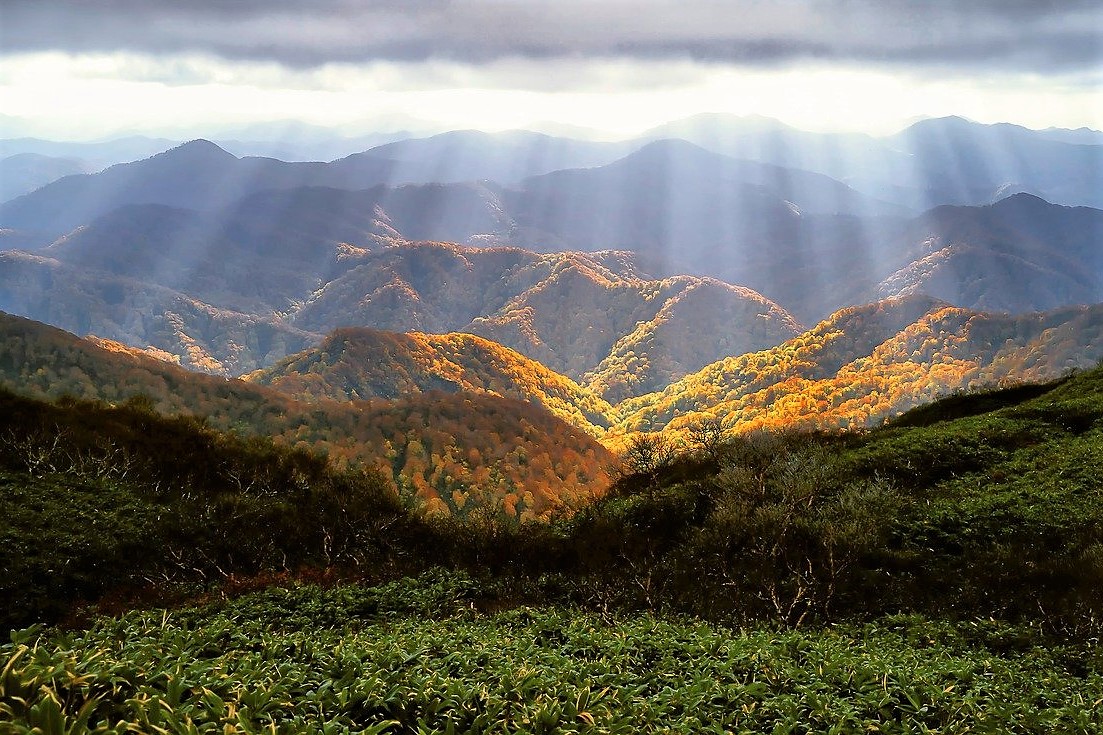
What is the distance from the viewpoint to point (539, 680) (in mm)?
5777

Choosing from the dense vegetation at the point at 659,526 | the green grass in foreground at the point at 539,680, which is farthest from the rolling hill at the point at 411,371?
the green grass in foreground at the point at 539,680

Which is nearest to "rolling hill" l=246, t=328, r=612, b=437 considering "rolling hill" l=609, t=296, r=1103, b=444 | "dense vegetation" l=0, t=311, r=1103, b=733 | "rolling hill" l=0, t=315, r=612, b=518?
"rolling hill" l=609, t=296, r=1103, b=444

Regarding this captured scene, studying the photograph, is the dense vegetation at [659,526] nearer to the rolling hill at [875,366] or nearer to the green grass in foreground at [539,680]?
the green grass in foreground at [539,680]

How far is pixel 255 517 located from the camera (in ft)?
52.7

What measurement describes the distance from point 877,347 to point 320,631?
192114 mm

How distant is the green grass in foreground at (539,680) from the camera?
4.34m

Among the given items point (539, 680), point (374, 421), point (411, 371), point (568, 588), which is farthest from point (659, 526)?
point (411, 371)

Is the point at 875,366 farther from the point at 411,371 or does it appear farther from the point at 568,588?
the point at 568,588

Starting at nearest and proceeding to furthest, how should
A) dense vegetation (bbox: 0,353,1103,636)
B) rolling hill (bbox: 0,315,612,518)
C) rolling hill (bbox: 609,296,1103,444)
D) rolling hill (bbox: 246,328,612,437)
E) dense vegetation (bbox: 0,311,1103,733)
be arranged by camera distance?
dense vegetation (bbox: 0,311,1103,733)
dense vegetation (bbox: 0,353,1103,636)
rolling hill (bbox: 0,315,612,518)
rolling hill (bbox: 609,296,1103,444)
rolling hill (bbox: 246,328,612,437)

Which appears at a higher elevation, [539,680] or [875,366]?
[539,680]

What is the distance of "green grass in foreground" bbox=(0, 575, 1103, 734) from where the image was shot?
14.2ft

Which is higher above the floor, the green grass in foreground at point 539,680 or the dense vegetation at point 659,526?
the green grass in foreground at point 539,680

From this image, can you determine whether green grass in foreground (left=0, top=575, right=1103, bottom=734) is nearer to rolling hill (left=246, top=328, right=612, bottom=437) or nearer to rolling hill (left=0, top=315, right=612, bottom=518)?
rolling hill (left=0, top=315, right=612, bottom=518)

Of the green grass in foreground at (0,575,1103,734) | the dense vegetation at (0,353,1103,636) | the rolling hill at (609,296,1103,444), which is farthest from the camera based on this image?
the rolling hill at (609,296,1103,444)
